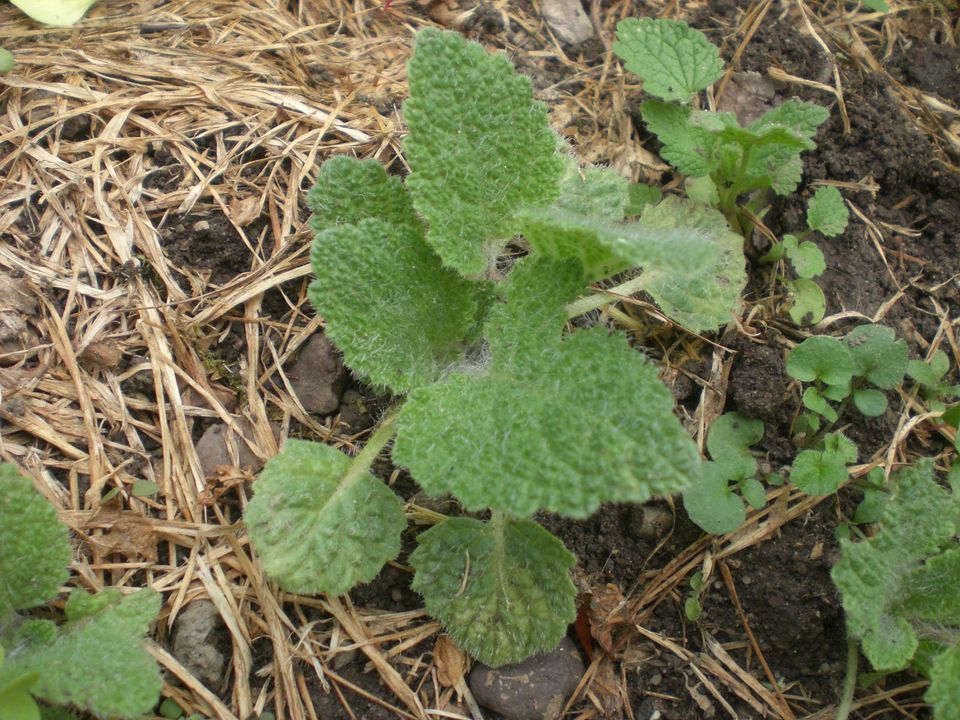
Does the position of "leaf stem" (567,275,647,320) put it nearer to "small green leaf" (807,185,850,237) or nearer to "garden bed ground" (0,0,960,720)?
"garden bed ground" (0,0,960,720)

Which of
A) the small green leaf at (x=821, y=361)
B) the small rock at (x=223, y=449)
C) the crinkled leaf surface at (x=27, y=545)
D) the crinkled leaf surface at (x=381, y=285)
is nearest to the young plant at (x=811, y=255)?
the small green leaf at (x=821, y=361)

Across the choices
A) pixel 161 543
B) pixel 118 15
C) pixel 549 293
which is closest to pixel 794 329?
pixel 549 293

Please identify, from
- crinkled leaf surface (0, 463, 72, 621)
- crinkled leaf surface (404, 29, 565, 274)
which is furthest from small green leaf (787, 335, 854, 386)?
crinkled leaf surface (0, 463, 72, 621)

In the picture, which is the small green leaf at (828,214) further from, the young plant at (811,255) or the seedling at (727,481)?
the seedling at (727,481)

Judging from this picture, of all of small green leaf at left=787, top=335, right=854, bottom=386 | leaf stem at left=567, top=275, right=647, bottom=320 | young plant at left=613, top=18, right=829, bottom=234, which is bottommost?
small green leaf at left=787, top=335, right=854, bottom=386

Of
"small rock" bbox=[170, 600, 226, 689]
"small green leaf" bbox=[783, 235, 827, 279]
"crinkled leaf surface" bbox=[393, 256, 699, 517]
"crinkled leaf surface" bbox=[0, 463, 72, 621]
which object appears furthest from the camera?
"small green leaf" bbox=[783, 235, 827, 279]

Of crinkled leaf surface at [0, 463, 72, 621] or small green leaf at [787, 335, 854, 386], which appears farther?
small green leaf at [787, 335, 854, 386]

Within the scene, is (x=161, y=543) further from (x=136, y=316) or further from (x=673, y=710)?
(x=673, y=710)

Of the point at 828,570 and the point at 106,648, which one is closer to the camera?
the point at 106,648
